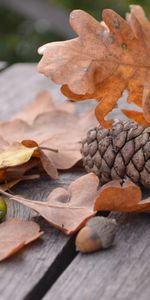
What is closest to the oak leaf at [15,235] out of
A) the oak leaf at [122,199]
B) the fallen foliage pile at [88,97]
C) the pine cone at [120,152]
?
the fallen foliage pile at [88,97]

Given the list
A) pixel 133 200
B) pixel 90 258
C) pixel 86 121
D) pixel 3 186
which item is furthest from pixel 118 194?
pixel 86 121

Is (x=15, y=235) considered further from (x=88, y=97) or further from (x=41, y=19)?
(x=41, y=19)

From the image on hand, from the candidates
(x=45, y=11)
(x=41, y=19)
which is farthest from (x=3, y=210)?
(x=41, y=19)

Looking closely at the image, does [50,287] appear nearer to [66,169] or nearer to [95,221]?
[95,221]

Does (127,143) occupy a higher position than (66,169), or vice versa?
(127,143)

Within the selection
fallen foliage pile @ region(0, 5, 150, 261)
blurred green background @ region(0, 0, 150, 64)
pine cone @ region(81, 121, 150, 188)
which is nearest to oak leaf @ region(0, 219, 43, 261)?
fallen foliage pile @ region(0, 5, 150, 261)

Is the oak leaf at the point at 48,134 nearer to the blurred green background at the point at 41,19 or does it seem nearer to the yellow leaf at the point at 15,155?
the yellow leaf at the point at 15,155
